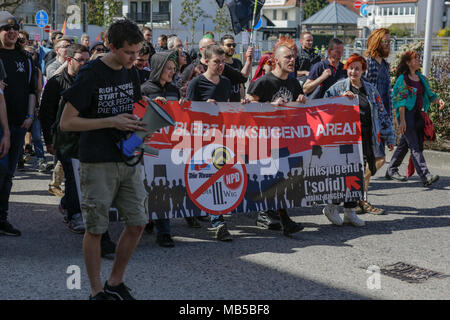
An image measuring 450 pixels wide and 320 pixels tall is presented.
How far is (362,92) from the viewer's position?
7461mm

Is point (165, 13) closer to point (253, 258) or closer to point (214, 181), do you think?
point (214, 181)

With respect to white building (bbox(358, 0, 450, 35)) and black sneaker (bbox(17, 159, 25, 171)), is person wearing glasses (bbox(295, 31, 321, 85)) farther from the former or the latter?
white building (bbox(358, 0, 450, 35))

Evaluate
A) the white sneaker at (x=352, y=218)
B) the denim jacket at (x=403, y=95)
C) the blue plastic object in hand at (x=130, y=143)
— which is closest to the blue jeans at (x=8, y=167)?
the blue plastic object in hand at (x=130, y=143)

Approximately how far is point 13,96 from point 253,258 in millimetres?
3181

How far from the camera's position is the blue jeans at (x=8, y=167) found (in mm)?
6484

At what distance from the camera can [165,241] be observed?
6164 millimetres

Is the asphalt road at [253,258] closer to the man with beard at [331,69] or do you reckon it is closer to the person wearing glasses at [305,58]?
the man with beard at [331,69]

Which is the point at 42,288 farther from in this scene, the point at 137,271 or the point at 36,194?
the point at 36,194

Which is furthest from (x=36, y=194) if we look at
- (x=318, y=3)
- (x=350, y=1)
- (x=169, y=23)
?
(x=350, y=1)

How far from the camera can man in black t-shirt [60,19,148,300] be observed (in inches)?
165

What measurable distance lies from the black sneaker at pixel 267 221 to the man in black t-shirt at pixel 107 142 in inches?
106

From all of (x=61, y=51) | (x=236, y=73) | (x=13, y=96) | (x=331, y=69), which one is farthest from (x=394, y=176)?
(x=13, y=96)

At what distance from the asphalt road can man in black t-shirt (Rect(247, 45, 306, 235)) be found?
0.24 meters
